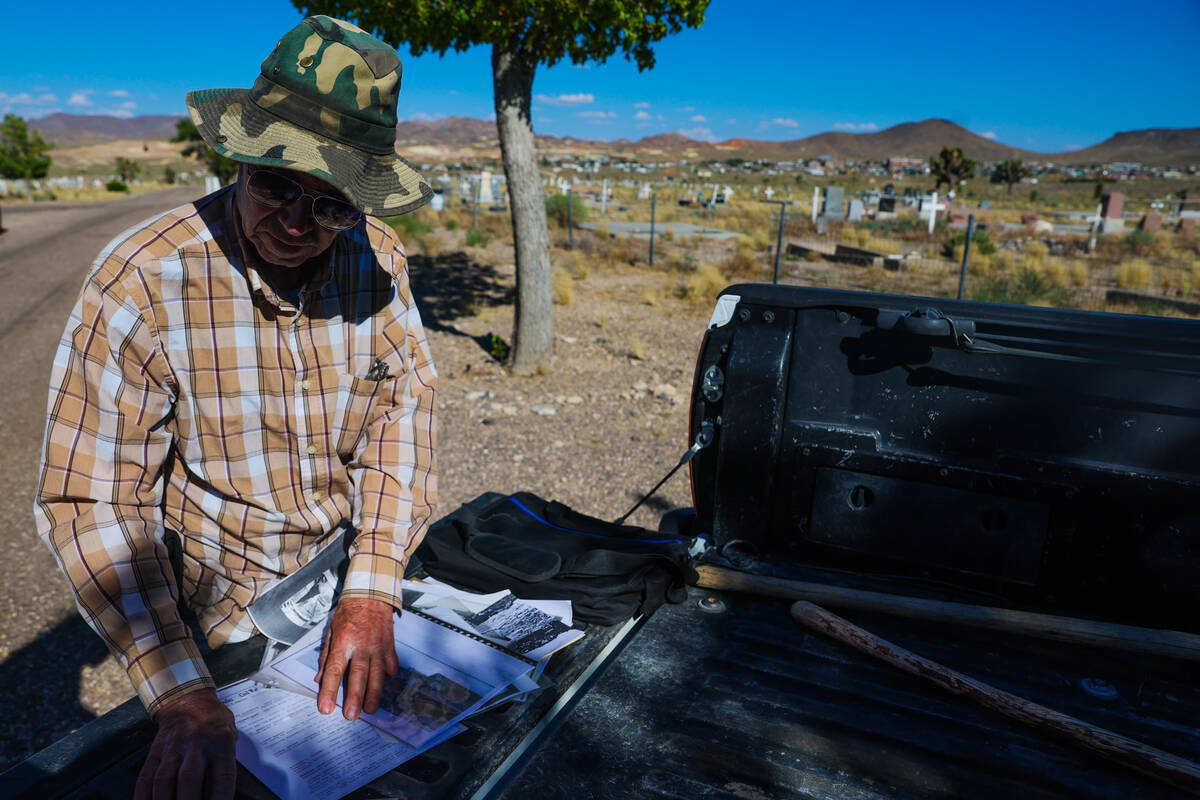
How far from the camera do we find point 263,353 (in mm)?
1679

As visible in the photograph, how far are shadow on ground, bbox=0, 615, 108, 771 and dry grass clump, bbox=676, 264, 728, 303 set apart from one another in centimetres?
902

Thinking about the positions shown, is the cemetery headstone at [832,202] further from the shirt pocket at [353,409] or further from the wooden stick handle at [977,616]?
the shirt pocket at [353,409]

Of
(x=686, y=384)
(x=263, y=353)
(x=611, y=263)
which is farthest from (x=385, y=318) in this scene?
(x=611, y=263)

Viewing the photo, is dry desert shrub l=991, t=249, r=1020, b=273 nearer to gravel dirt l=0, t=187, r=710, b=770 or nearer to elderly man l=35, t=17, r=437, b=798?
gravel dirt l=0, t=187, r=710, b=770

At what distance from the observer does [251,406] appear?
1.67m

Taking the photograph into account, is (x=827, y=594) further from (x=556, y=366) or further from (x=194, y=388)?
(x=556, y=366)

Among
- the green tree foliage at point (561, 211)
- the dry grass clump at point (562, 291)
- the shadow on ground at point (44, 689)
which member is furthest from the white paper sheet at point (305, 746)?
the green tree foliage at point (561, 211)

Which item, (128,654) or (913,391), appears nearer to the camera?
(128,654)

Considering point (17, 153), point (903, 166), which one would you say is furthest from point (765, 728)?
point (903, 166)

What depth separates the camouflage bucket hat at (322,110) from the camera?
4.78ft

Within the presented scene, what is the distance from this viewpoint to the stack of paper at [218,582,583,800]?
132 centimetres

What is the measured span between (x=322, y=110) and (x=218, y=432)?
0.69 meters

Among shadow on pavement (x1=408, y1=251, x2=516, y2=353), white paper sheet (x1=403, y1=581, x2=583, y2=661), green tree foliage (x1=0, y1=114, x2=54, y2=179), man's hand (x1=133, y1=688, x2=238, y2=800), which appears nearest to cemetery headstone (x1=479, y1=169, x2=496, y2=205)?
shadow on pavement (x1=408, y1=251, x2=516, y2=353)

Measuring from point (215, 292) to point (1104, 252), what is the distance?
21.0 metres
